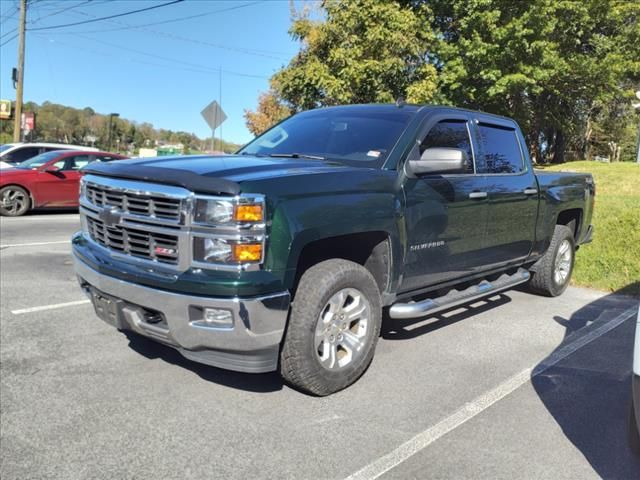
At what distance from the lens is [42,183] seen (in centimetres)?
1285

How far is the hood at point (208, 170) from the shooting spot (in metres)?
3.11

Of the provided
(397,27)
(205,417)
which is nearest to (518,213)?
(205,417)

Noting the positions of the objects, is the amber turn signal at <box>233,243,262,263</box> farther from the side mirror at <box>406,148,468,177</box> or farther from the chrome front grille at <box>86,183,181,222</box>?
the side mirror at <box>406,148,468,177</box>

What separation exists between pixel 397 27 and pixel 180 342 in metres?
15.4

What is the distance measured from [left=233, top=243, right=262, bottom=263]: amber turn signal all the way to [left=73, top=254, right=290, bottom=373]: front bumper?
218mm

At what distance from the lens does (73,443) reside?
2986 millimetres

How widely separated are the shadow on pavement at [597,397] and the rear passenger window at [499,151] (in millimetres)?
1675

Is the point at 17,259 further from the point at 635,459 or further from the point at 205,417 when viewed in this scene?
the point at 635,459

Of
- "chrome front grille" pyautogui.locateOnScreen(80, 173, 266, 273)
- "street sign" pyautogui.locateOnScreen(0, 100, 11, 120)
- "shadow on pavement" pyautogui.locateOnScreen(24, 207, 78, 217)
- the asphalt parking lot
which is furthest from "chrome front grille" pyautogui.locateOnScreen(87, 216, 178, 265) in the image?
"street sign" pyautogui.locateOnScreen(0, 100, 11, 120)

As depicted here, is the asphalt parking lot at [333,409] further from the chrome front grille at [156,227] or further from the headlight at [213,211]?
the headlight at [213,211]

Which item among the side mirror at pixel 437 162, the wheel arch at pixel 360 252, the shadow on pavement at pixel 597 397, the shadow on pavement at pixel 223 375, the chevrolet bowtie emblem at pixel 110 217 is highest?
the side mirror at pixel 437 162

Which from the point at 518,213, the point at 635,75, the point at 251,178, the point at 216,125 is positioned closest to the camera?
the point at 251,178

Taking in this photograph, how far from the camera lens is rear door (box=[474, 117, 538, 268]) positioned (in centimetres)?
505

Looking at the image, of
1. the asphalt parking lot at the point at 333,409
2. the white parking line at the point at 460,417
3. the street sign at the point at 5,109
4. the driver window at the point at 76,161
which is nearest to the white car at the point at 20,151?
the driver window at the point at 76,161
